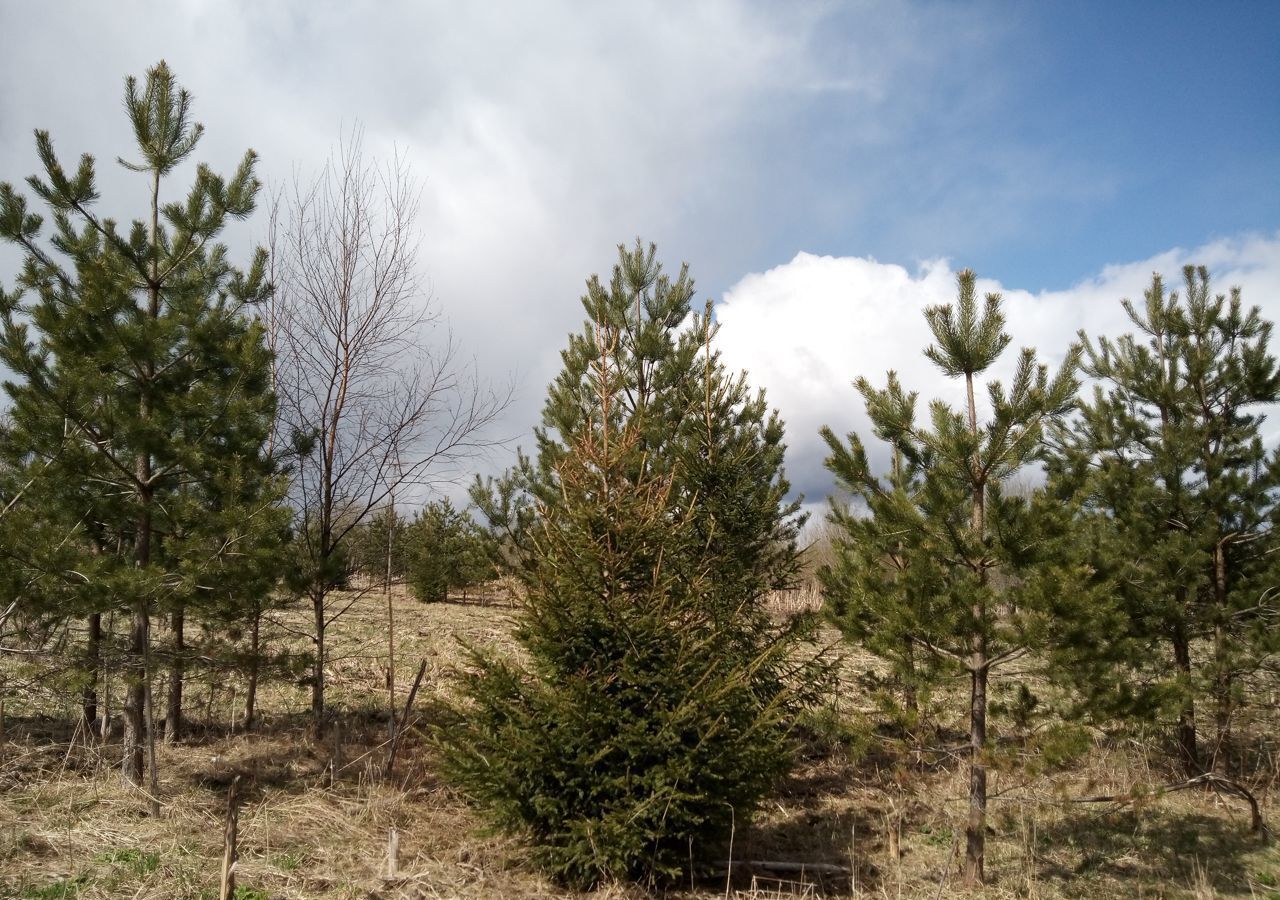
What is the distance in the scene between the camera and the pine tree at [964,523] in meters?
5.44

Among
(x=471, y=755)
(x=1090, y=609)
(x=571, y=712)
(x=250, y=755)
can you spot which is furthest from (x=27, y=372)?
(x=1090, y=609)

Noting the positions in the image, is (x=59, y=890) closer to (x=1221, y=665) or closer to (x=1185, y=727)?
(x=1221, y=665)

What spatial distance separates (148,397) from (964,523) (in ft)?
23.1

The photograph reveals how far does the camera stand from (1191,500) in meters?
8.33

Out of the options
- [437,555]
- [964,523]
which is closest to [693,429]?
[964,523]

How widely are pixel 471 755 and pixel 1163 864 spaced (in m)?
6.30

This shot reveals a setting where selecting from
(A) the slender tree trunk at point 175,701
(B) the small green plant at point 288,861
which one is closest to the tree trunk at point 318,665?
(A) the slender tree trunk at point 175,701

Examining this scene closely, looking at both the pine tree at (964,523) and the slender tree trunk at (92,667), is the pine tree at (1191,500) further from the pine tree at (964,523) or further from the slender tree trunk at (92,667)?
the slender tree trunk at (92,667)

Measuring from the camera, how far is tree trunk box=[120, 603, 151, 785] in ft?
20.0

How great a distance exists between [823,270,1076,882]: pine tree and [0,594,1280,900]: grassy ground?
35.3 inches

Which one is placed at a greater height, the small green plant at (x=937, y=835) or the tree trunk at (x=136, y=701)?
the tree trunk at (x=136, y=701)

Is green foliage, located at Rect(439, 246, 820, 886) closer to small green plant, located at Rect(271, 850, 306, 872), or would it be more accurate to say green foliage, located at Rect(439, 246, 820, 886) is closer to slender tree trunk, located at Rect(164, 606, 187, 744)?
small green plant, located at Rect(271, 850, 306, 872)

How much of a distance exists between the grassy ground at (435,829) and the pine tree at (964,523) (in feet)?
2.94

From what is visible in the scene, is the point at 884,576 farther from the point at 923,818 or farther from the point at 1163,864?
the point at 1163,864
